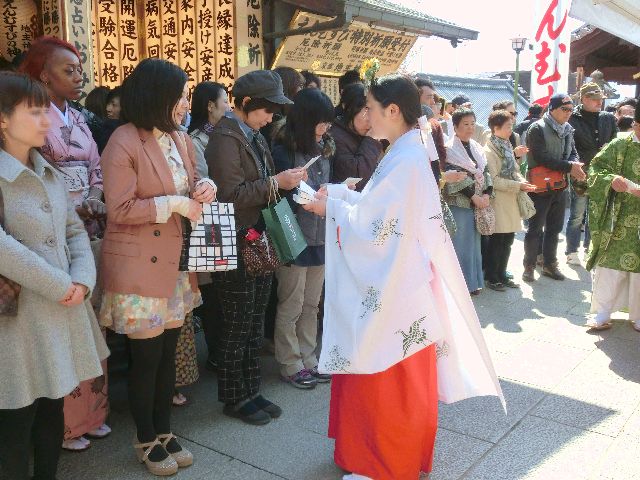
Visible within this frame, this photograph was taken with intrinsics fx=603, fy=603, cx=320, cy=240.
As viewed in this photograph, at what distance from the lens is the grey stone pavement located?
334 cm

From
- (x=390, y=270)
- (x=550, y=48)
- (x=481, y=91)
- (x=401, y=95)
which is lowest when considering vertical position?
(x=390, y=270)

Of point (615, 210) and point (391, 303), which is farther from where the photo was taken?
point (615, 210)

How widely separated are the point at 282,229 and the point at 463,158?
3.51m

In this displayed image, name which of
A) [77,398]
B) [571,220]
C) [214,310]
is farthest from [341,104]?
[571,220]

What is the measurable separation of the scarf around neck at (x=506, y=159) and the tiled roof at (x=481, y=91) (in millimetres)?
14084

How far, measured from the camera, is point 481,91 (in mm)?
22812

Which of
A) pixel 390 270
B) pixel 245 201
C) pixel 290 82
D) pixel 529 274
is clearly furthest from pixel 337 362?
pixel 529 274

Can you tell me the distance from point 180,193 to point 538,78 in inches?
378

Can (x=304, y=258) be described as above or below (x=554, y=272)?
above

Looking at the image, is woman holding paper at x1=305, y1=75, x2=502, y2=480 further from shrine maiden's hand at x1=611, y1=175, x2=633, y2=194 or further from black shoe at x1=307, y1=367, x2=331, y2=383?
shrine maiden's hand at x1=611, y1=175, x2=633, y2=194

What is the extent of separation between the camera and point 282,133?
432 cm

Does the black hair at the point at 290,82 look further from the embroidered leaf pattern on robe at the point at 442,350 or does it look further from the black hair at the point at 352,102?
the embroidered leaf pattern on robe at the point at 442,350

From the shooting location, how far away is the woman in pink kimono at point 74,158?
3.39 meters

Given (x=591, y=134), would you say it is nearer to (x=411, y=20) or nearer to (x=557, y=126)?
(x=557, y=126)
